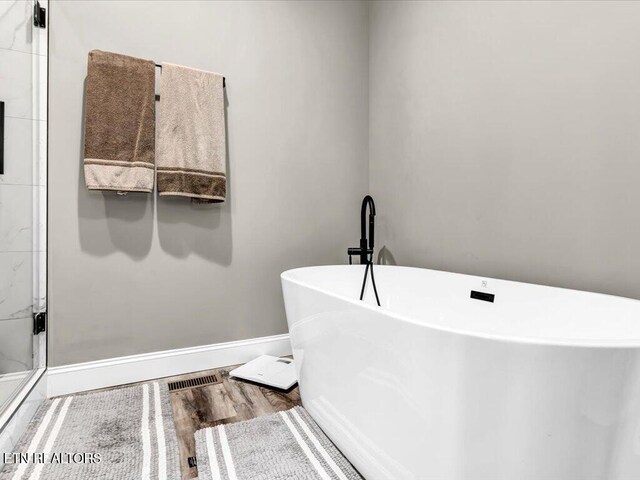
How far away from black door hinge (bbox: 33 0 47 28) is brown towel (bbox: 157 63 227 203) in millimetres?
537

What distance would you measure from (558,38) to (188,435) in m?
2.14

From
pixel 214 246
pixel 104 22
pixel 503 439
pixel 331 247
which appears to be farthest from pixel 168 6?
pixel 503 439

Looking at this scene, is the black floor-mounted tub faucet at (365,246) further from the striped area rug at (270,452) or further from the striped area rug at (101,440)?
the striped area rug at (101,440)

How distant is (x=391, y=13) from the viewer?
241 centimetres

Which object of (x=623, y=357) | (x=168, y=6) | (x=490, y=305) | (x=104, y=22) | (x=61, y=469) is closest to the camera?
(x=623, y=357)

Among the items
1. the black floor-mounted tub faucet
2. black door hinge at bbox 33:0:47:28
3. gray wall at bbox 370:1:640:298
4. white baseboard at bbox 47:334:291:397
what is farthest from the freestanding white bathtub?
black door hinge at bbox 33:0:47:28

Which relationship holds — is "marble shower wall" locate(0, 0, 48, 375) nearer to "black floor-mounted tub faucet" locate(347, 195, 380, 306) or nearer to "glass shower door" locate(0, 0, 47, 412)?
"glass shower door" locate(0, 0, 47, 412)

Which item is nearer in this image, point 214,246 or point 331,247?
point 214,246

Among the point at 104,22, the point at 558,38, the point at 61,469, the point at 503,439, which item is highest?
the point at 104,22

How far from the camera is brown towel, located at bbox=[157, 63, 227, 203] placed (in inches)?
75.5

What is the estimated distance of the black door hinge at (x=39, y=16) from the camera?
1705mm

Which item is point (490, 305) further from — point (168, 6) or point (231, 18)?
point (168, 6)

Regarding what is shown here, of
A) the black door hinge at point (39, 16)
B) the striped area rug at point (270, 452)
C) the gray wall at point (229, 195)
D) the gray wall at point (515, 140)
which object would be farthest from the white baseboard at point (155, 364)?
the black door hinge at point (39, 16)

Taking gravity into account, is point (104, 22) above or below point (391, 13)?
below
